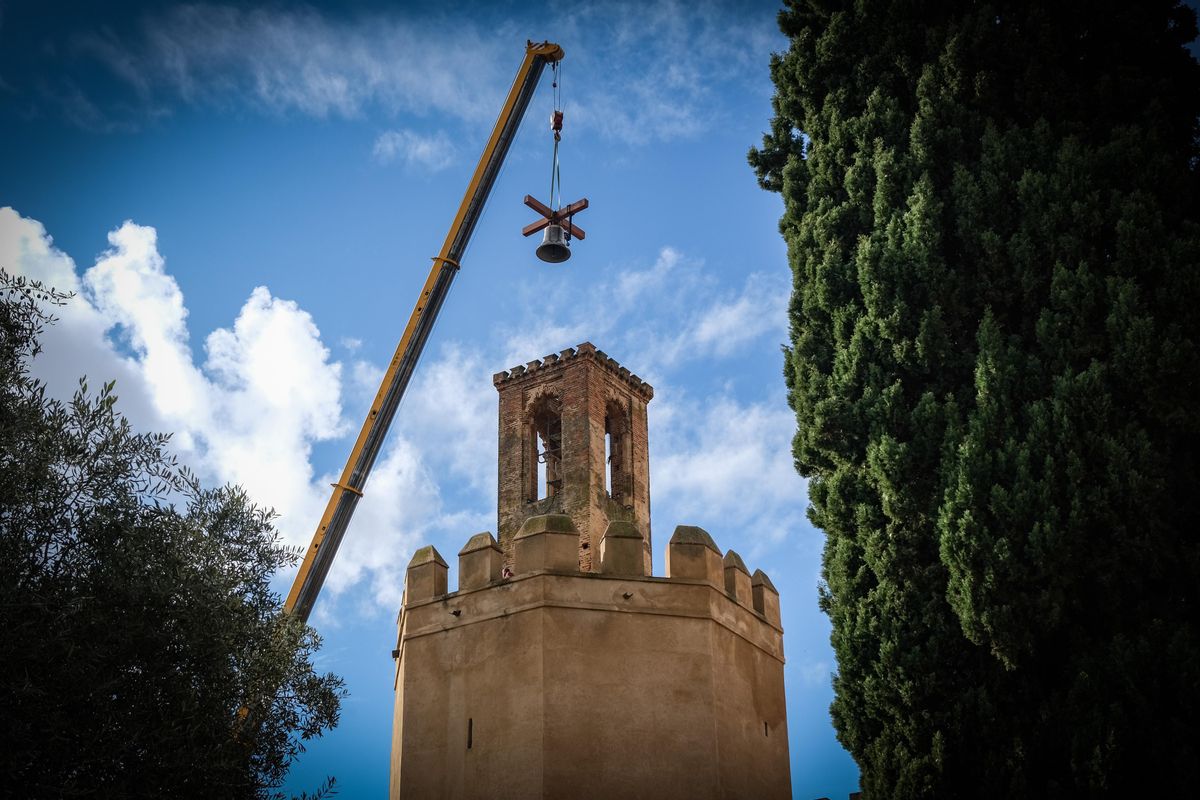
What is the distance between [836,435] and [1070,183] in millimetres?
2910

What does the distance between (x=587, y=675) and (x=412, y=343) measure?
1522 centimetres

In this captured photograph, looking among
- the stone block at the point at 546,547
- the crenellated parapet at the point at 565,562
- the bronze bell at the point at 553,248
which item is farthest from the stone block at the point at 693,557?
the bronze bell at the point at 553,248

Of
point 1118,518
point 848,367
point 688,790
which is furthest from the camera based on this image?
point 848,367

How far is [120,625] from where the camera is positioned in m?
9.51

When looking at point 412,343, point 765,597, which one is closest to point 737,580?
point 765,597

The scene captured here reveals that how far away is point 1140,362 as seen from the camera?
31.0 feet

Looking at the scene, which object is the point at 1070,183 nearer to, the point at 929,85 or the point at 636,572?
the point at 929,85

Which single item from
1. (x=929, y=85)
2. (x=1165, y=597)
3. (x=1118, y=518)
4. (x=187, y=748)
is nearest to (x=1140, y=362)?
(x=1118, y=518)

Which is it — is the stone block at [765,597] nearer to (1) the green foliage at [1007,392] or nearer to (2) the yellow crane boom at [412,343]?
(1) the green foliage at [1007,392]

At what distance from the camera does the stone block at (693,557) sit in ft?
35.6

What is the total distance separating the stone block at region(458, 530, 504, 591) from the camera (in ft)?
35.8

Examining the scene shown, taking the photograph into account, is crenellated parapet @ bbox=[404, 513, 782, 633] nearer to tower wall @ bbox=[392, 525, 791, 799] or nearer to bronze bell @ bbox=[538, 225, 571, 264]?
tower wall @ bbox=[392, 525, 791, 799]

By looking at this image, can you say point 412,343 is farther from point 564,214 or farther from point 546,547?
point 546,547

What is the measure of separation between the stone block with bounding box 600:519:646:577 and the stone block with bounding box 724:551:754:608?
0.92 metres
